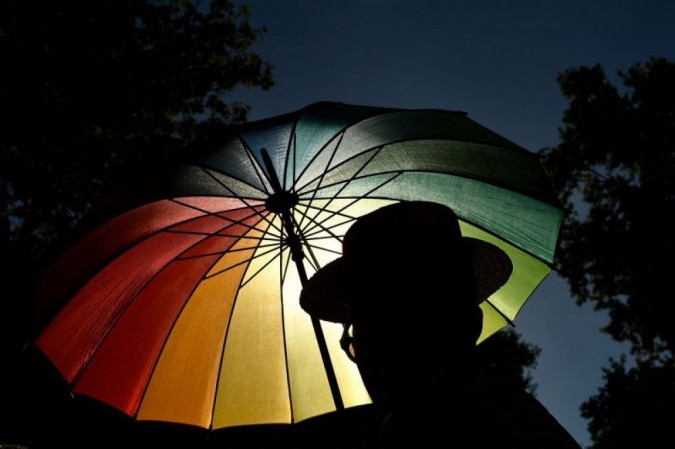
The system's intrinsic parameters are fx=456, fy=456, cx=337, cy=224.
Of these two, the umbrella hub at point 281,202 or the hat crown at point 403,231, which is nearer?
the hat crown at point 403,231

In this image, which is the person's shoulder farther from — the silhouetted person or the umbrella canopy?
the umbrella canopy

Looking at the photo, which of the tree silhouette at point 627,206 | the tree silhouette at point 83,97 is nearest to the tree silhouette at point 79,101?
the tree silhouette at point 83,97

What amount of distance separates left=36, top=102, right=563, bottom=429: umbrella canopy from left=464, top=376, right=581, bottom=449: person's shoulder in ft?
5.92

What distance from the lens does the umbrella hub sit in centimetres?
295

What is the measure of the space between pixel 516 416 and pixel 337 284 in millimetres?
1086

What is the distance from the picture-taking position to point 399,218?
147 centimetres

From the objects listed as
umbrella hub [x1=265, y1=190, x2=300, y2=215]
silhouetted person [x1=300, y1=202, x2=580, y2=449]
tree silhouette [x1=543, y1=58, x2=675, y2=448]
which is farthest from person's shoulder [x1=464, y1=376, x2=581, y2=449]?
tree silhouette [x1=543, y1=58, x2=675, y2=448]

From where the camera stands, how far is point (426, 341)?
3.55 feet

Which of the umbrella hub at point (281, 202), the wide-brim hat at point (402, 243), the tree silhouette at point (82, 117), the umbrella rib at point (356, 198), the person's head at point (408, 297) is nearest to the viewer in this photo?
the person's head at point (408, 297)

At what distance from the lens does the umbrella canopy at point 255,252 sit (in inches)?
107

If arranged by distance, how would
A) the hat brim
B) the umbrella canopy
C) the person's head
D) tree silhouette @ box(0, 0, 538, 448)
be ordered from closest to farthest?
the person's head < the hat brim < the umbrella canopy < tree silhouette @ box(0, 0, 538, 448)

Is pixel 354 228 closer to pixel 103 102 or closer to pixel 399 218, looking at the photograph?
pixel 399 218

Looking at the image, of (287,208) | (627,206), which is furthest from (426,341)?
(627,206)

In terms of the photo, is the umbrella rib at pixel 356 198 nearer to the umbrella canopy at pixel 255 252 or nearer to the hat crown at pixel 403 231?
the umbrella canopy at pixel 255 252
